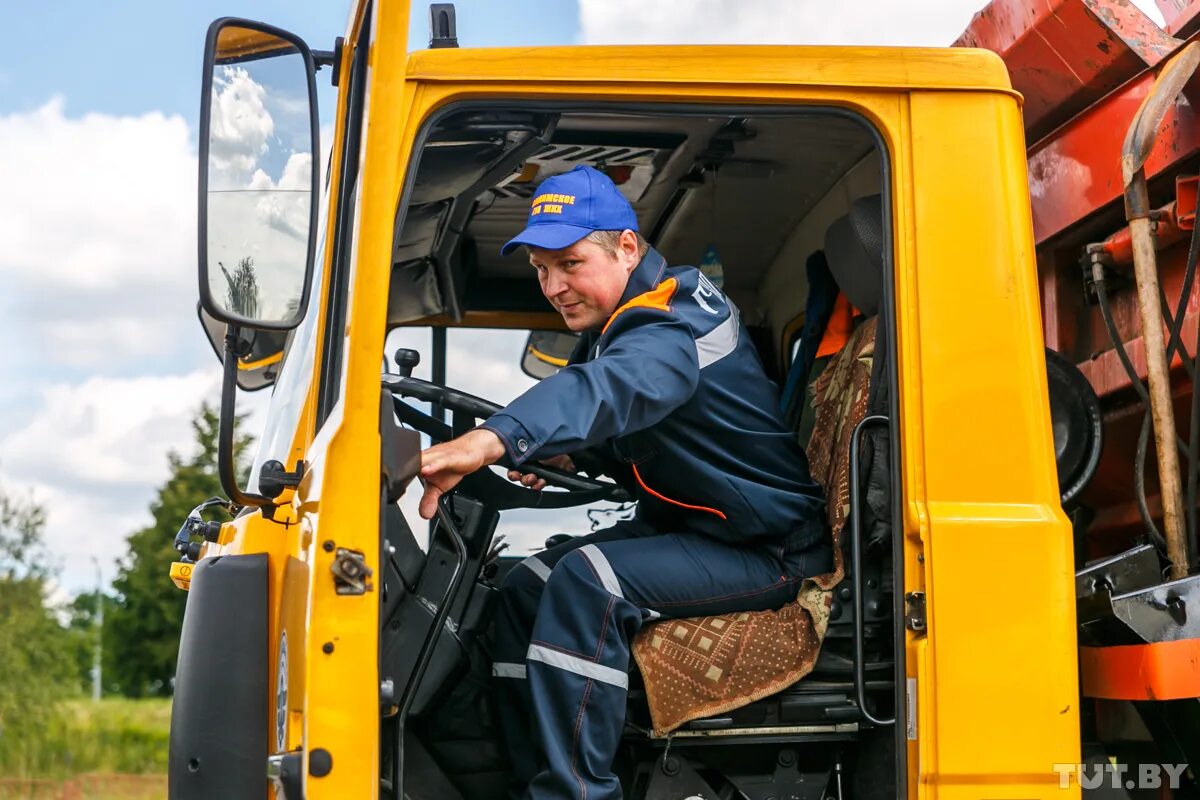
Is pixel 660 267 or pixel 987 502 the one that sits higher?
pixel 660 267

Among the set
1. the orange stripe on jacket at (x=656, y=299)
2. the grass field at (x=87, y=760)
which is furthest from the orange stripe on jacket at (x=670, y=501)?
the grass field at (x=87, y=760)

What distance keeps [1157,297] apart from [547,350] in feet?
6.28

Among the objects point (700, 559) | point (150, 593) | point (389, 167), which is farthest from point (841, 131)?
point (150, 593)

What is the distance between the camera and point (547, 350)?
157 inches

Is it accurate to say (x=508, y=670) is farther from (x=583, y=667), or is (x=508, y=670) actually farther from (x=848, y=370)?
(x=848, y=370)

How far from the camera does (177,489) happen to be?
1179 inches

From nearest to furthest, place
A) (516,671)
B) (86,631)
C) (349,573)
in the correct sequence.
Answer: (349,573), (516,671), (86,631)

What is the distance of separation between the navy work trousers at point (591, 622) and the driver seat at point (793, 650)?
0.17ft

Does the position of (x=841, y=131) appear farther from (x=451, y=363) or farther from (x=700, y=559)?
(x=451, y=363)

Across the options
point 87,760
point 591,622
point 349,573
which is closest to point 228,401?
point 349,573

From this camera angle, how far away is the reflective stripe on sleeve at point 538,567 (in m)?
2.74

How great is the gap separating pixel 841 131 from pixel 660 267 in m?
0.57

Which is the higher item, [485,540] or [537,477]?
[537,477]

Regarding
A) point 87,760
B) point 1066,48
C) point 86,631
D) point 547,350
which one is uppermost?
point 1066,48
